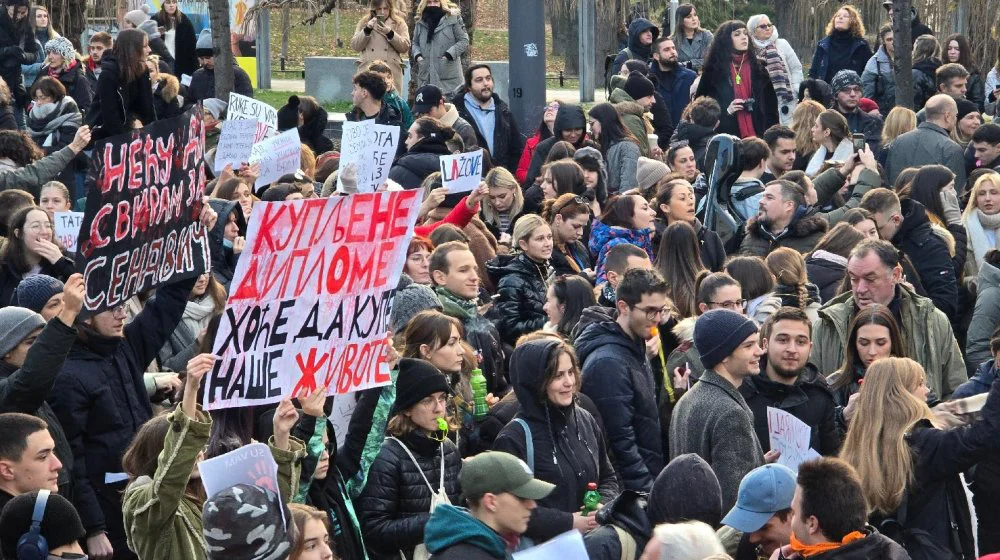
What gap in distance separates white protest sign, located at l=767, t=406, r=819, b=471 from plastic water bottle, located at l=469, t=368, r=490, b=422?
1.35 meters

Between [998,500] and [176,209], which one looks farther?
[176,209]

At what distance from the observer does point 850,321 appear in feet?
26.4

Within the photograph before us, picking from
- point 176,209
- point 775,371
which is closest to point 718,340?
point 775,371

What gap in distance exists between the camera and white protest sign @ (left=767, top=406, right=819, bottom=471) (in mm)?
6590

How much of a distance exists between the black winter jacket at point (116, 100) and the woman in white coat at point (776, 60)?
5937mm

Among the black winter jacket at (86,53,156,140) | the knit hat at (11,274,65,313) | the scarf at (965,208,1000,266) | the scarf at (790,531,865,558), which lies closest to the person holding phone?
the black winter jacket at (86,53,156,140)

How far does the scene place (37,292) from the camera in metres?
7.32

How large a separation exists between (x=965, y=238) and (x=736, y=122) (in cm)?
482

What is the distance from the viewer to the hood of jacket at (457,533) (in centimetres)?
509

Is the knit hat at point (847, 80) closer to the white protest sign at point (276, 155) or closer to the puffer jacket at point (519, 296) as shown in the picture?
the white protest sign at point (276, 155)

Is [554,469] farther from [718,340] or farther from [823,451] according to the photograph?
[823,451]

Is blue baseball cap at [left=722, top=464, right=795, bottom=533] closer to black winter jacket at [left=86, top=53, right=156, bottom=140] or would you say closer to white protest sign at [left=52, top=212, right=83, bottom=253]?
white protest sign at [left=52, top=212, right=83, bottom=253]

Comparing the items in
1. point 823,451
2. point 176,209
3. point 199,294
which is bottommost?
point 823,451

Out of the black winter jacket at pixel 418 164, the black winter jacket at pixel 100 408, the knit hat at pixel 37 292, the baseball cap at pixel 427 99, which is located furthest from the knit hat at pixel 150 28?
the black winter jacket at pixel 100 408
